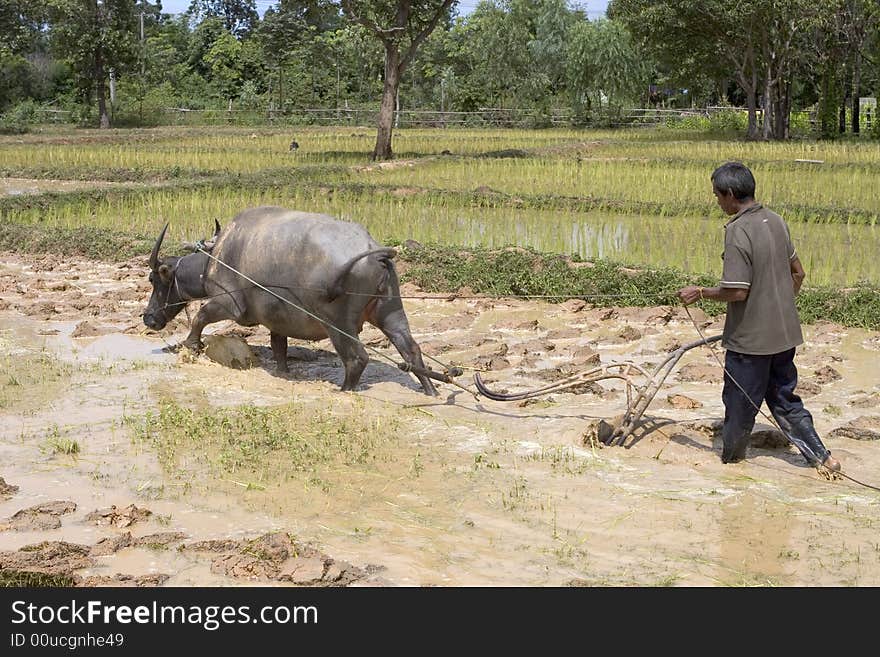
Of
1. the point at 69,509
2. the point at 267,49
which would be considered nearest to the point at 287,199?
the point at 69,509

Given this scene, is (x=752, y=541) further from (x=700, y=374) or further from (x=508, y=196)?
(x=508, y=196)

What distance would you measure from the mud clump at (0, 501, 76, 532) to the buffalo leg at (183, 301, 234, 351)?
2419 millimetres

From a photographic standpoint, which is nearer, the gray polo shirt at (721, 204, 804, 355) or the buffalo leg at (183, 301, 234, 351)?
the gray polo shirt at (721, 204, 804, 355)

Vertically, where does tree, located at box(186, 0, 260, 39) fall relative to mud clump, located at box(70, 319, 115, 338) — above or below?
above

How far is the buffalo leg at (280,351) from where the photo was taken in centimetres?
740

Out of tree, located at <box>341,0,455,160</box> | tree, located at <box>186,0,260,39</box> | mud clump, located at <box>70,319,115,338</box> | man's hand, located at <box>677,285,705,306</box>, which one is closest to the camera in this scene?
man's hand, located at <box>677,285,705,306</box>

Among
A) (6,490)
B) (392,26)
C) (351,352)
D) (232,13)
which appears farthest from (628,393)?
(232,13)

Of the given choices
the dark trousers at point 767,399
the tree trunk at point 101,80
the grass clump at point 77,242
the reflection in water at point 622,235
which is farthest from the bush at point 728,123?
the dark trousers at point 767,399

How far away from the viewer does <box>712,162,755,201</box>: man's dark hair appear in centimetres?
512

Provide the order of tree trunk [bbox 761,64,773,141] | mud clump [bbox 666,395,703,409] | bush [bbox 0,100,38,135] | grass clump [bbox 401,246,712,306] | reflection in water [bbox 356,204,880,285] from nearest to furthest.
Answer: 1. mud clump [bbox 666,395,703,409]
2. grass clump [bbox 401,246,712,306]
3. reflection in water [bbox 356,204,880,285]
4. tree trunk [bbox 761,64,773,141]
5. bush [bbox 0,100,38,135]

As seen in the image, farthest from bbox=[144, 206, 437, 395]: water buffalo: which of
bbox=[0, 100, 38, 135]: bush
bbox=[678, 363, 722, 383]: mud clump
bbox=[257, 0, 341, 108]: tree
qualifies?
bbox=[257, 0, 341, 108]: tree

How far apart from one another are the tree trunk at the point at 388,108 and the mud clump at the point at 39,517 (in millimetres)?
18021

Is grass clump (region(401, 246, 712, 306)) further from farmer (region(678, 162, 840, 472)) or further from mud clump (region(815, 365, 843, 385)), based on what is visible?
farmer (region(678, 162, 840, 472))
